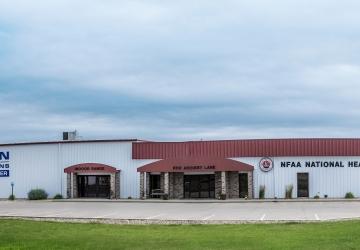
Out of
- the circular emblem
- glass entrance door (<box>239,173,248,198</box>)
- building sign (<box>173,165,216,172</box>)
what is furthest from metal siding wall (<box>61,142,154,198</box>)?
the circular emblem

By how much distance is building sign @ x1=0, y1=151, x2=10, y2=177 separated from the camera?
186 ft

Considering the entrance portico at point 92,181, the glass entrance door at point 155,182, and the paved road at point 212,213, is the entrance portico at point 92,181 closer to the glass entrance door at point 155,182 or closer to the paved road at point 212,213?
the glass entrance door at point 155,182

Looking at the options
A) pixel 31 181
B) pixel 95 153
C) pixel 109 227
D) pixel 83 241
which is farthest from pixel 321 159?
pixel 83 241

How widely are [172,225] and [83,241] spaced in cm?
804

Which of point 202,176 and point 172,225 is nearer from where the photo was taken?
point 172,225

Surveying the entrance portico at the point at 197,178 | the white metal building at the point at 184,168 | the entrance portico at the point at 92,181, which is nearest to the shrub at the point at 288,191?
the white metal building at the point at 184,168

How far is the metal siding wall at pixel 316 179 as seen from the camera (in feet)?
160

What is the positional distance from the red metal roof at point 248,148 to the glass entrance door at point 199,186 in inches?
73.6

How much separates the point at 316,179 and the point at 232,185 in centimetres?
682

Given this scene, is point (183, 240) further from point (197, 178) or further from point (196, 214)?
point (197, 178)

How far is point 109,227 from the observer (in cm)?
2347

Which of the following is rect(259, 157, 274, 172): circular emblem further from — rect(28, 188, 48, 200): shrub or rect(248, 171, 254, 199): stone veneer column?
rect(28, 188, 48, 200): shrub

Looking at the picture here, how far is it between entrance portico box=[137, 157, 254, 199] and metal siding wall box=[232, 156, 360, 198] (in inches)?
54.7

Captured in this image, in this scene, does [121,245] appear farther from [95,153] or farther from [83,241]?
[95,153]
